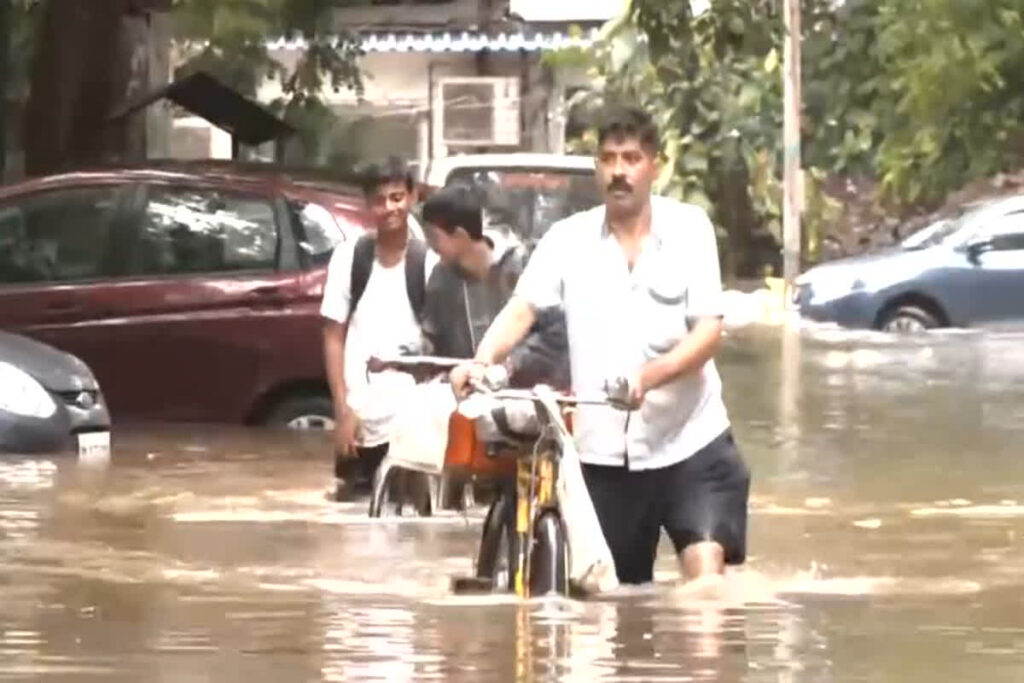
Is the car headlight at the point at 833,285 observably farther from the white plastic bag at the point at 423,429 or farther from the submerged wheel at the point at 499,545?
the submerged wheel at the point at 499,545

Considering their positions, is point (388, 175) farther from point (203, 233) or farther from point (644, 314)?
point (203, 233)

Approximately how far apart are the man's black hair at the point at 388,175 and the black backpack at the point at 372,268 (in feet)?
1.44

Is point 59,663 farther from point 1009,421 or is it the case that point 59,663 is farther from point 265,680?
point 1009,421

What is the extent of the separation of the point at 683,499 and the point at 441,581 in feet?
7.20

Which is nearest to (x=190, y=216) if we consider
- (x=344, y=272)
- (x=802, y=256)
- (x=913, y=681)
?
(x=344, y=272)

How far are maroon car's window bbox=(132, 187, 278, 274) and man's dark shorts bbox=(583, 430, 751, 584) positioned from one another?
7126mm

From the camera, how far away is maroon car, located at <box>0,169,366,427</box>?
52.2 feet

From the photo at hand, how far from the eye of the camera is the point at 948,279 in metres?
29.2

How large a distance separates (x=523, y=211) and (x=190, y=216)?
23.8ft

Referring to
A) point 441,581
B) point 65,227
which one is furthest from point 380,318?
point 65,227

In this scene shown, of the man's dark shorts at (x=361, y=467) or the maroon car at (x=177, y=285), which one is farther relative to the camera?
the maroon car at (x=177, y=285)

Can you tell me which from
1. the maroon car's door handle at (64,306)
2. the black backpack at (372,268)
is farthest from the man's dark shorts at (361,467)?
the maroon car's door handle at (64,306)

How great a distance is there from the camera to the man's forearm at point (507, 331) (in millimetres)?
8953

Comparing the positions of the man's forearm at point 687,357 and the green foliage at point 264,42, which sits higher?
the green foliage at point 264,42
